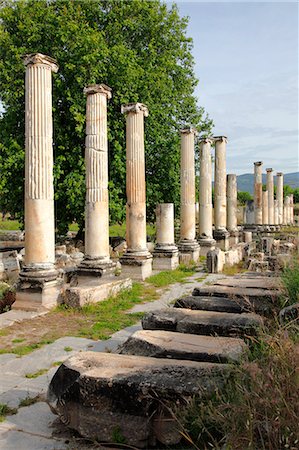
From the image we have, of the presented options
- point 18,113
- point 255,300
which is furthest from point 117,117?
point 255,300

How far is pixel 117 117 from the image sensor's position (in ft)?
57.0

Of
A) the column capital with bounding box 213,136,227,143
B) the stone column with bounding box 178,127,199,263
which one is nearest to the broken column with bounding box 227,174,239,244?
the column capital with bounding box 213,136,227,143

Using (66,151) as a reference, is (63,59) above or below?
above

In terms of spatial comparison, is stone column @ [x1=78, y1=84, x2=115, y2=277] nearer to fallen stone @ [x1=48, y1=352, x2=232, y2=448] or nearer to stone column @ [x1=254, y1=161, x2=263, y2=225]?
fallen stone @ [x1=48, y1=352, x2=232, y2=448]

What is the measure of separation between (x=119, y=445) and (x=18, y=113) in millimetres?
15464

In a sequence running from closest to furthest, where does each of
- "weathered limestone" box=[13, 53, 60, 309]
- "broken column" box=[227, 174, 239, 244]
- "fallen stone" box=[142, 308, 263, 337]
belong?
"fallen stone" box=[142, 308, 263, 337]
"weathered limestone" box=[13, 53, 60, 309]
"broken column" box=[227, 174, 239, 244]

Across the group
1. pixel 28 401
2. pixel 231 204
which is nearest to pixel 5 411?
pixel 28 401

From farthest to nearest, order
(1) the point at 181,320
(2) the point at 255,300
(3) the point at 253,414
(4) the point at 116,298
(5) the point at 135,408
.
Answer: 1. (4) the point at 116,298
2. (2) the point at 255,300
3. (1) the point at 181,320
4. (5) the point at 135,408
5. (3) the point at 253,414

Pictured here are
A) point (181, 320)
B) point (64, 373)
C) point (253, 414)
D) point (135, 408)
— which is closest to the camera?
point (253, 414)

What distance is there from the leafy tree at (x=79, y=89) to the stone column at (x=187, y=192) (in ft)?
5.96

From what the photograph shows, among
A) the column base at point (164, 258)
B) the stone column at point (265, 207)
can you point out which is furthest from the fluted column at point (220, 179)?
the stone column at point (265, 207)

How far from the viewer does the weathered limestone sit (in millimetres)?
9227

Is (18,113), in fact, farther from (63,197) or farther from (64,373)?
(64,373)

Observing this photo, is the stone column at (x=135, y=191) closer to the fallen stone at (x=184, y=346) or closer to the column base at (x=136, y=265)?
the column base at (x=136, y=265)
